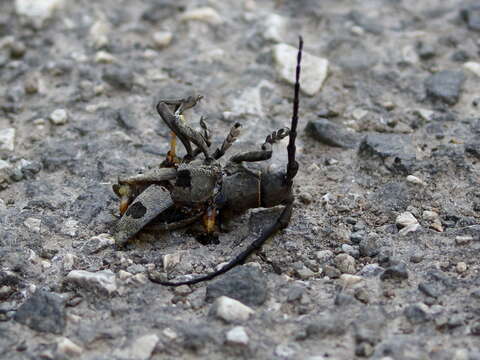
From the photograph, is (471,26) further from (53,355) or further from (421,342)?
(53,355)

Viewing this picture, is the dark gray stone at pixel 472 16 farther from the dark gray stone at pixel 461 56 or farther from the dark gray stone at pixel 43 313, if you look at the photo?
the dark gray stone at pixel 43 313

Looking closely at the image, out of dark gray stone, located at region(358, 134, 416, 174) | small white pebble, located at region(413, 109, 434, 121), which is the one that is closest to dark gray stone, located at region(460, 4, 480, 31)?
small white pebble, located at region(413, 109, 434, 121)

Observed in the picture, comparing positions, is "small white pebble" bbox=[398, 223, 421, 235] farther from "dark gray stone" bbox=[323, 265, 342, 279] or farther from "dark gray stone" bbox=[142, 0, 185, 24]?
"dark gray stone" bbox=[142, 0, 185, 24]

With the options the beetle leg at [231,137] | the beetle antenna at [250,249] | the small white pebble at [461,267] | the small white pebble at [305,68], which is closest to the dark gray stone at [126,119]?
the beetle leg at [231,137]

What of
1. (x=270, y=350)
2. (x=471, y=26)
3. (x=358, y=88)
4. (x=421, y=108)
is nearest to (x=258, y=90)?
(x=358, y=88)

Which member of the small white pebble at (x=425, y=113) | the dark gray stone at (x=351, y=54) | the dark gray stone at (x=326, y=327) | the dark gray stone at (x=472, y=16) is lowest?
the dark gray stone at (x=326, y=327)

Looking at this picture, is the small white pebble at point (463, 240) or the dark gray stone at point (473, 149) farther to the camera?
the dark gray stone at point (473, 149)

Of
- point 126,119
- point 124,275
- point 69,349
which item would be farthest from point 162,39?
point 69,349
